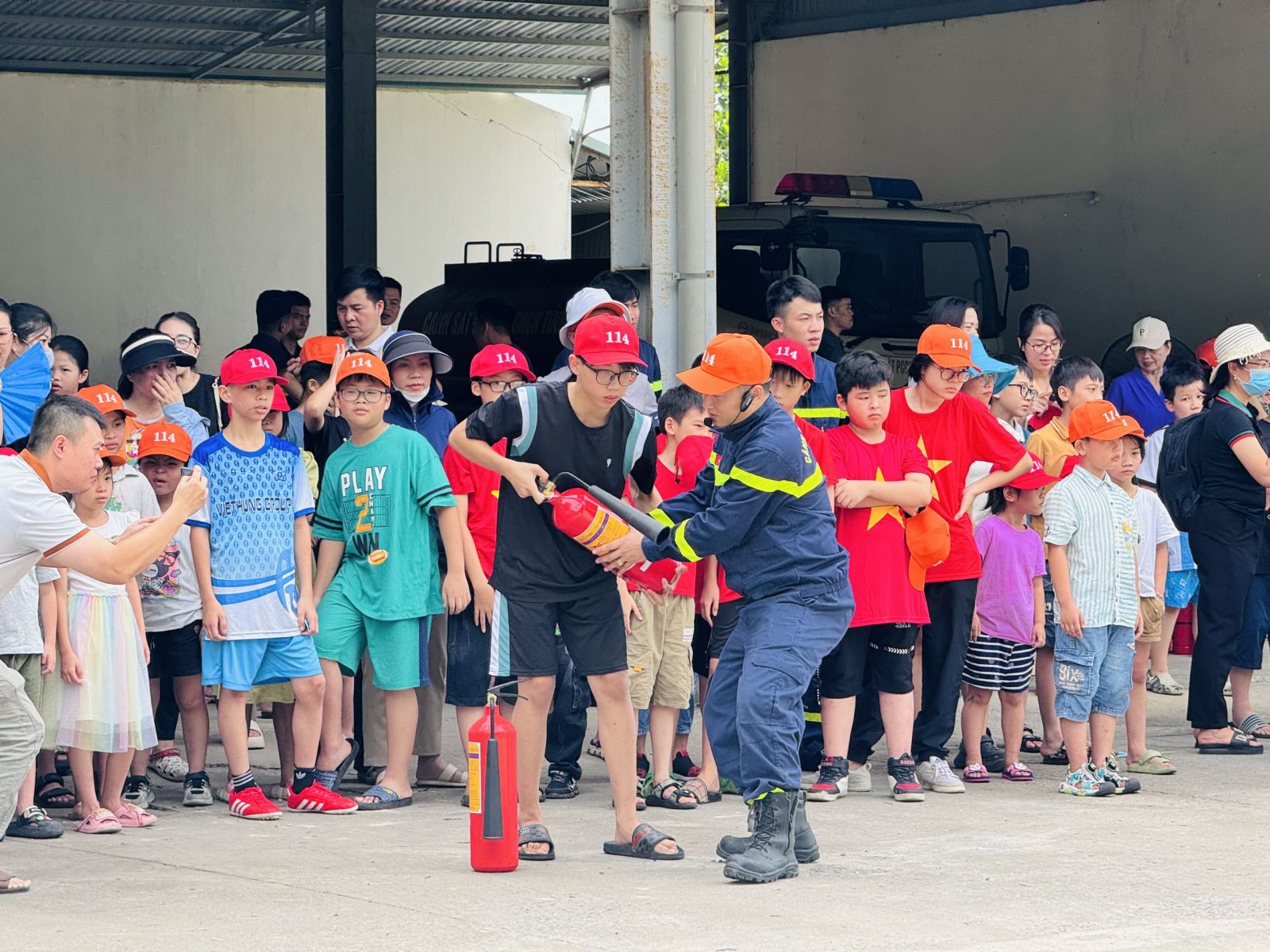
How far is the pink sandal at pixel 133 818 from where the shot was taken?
22.0 feet

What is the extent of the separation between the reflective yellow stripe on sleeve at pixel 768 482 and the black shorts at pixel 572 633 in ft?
2.02

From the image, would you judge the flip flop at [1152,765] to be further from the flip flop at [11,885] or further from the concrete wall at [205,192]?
the concrete wall at [205,192]

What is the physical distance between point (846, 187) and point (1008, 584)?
8.97 metres

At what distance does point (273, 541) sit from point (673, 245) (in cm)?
299

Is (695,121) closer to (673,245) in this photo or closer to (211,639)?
(673,245)

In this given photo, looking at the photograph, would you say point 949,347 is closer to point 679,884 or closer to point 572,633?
point 572,633

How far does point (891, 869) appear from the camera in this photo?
5957mm

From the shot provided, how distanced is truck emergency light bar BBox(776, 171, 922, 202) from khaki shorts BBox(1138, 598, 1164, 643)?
27.0 ft

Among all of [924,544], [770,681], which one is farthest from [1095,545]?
[770,681]

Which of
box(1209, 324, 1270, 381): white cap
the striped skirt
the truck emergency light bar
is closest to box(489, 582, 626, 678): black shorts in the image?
the striped skirt

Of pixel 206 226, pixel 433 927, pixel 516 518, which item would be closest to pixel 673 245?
pixel 516 518

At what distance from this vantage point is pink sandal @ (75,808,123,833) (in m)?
6.53

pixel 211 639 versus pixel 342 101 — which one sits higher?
pixel 342 101

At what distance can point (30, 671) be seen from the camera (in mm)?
6469
